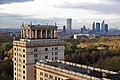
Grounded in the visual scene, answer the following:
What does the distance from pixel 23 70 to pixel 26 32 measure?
9.16 metres

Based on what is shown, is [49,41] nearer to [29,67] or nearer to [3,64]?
[29,67]

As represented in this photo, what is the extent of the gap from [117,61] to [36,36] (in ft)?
156

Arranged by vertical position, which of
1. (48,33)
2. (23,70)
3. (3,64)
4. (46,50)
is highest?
(48,33)

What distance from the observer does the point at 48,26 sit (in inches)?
2217

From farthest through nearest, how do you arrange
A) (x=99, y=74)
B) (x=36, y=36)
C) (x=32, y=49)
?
1. (x=36, y=36)
2. (x=32, y=49)
3. (x=99, y=74)

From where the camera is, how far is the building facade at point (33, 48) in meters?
52.2

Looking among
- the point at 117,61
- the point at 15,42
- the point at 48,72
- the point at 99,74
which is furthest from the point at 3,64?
the point at 99,74

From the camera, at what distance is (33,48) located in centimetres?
5219

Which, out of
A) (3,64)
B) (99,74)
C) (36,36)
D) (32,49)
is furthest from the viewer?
(3,64)

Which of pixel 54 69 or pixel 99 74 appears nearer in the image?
pixel 99 74

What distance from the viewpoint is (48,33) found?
5725 centimetres

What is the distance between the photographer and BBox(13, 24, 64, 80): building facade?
2056 inches

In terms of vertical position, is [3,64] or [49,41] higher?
[49,41]

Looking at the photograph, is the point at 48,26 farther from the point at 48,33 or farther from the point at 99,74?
the point at 99,74
